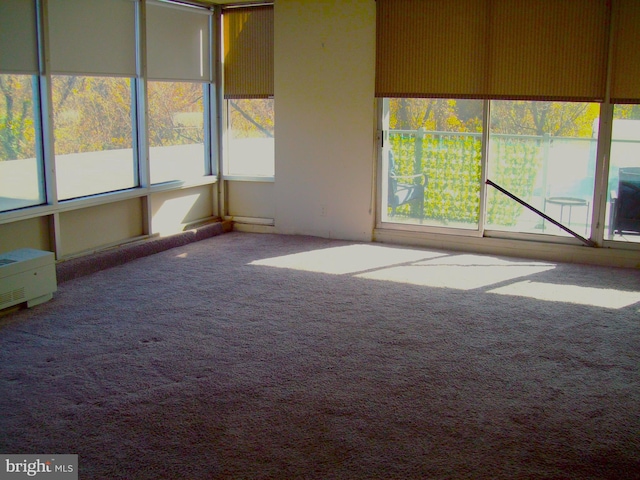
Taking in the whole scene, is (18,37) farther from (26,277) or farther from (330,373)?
(330,373)

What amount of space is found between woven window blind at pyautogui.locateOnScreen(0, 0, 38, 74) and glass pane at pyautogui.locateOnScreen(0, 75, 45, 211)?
10cm

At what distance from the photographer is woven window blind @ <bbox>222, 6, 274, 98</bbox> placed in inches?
306

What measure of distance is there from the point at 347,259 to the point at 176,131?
233 cm

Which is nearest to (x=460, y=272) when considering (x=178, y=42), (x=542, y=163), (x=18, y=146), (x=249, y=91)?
(x=542, y=163)

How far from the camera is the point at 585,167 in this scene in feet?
21.9

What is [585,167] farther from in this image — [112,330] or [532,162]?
[112,330]

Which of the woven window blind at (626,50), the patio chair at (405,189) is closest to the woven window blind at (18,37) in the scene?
the patio chair at (405,189)

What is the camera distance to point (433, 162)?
7301mm

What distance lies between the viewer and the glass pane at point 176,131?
23.6 feet

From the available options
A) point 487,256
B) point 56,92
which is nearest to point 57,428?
point 56,92

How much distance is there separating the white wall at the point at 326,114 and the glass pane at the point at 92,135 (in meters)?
1.72

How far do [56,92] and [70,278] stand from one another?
155 cm

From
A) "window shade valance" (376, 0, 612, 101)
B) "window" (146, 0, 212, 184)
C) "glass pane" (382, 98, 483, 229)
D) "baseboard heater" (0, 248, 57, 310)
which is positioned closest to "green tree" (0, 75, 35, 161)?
"baseboard heater" (0, 248, 57, 310)

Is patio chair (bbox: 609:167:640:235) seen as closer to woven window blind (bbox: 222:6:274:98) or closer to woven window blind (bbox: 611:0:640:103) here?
woven window blind (bbox: 611:0:640:103)
